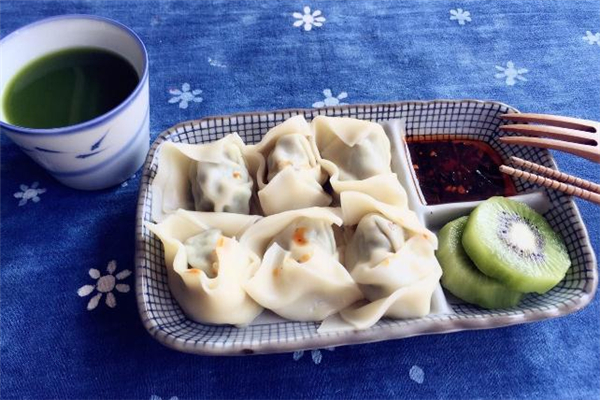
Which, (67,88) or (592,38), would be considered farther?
(592,38)

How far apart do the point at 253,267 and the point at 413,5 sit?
4.61 ft

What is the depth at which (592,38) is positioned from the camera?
2.04 metres

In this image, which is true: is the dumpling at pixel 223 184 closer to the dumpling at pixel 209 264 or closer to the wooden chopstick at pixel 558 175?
the dumpling at pixel 209 264

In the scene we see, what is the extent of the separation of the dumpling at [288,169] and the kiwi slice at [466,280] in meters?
0.34

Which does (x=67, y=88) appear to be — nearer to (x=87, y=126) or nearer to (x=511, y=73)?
(x=87, y=126)

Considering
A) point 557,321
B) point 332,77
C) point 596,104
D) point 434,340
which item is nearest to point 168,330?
point 434,340

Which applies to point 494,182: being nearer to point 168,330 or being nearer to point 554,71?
point 554,71

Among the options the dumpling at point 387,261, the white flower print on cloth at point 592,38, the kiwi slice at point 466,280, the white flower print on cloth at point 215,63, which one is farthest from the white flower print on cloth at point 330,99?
the white flower print on cloth at point 592,38

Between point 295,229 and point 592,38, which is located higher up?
point 592,38

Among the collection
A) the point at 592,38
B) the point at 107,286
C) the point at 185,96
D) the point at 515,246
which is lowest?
the point at 107,286

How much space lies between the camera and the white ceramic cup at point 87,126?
1.33 m

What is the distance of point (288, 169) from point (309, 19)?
Result: 97 cm

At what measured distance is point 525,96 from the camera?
186 cm

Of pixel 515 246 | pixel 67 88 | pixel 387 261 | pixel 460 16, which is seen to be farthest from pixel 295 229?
pixel 460 16
